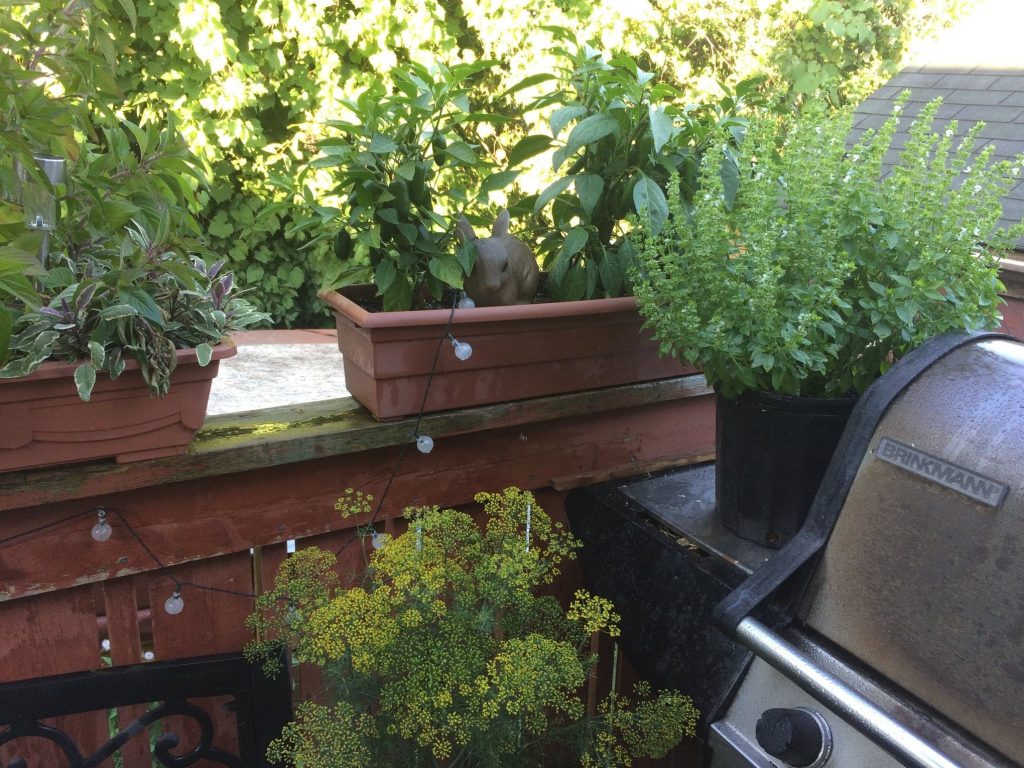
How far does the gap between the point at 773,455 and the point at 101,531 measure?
101cm

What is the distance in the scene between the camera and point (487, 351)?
1400mm

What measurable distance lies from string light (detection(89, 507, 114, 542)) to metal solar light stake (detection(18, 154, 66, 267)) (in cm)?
37

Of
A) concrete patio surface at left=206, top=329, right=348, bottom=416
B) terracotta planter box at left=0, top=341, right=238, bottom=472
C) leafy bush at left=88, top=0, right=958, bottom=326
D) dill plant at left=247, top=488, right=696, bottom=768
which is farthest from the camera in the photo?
leafy bush at left=88, top=0, right=958, bottom=326

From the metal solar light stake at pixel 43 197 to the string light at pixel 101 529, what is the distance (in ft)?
1.23

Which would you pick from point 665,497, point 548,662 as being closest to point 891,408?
point 548,662

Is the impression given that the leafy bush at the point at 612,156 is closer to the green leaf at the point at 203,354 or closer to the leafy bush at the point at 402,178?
the leafy bush at the point at 402,178

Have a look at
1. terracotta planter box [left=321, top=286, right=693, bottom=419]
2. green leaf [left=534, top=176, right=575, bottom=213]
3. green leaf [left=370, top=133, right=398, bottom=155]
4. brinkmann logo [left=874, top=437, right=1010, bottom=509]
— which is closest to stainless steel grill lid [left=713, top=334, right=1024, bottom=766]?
brinkmann logo [left=874, top=437, right=1010, bottom=509]

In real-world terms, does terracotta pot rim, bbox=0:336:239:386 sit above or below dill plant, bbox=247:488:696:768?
above

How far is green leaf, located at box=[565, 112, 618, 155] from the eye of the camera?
4.36 feet

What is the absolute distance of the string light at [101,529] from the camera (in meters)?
1.17

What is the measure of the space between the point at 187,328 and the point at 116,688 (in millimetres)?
572

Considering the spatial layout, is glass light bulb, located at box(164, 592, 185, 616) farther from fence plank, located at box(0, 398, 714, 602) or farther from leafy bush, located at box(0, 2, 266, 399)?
leafy bush, located at box(0, 2, 266, 399)

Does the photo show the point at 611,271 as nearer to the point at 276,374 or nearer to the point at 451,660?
the point at 451,660

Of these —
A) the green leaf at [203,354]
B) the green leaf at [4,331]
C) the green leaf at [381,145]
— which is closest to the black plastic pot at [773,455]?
the green leaf at [381,145]
